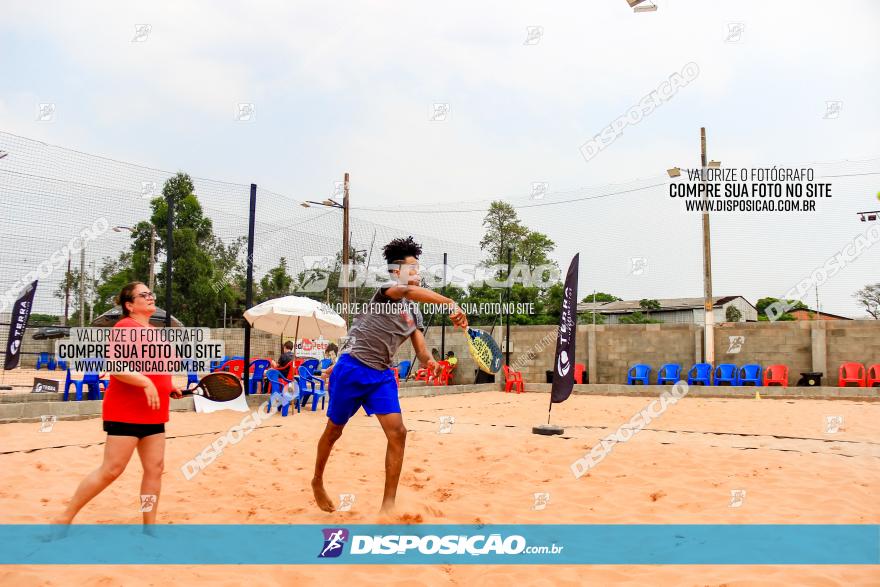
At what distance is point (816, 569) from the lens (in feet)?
9.45

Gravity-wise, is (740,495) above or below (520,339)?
below

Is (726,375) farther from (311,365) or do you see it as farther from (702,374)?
(311,365)

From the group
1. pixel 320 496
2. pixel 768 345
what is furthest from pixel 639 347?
pixel 320 496

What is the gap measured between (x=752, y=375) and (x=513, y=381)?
5.81m

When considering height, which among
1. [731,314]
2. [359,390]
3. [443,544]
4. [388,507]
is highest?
[731,314]

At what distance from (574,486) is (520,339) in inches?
507

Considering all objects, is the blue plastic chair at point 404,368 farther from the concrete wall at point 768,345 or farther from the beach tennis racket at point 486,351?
the concrete wall at point 768,345

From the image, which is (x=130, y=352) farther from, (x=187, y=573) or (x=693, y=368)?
(x=693, y=368)

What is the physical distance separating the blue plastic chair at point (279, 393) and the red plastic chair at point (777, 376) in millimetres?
11230

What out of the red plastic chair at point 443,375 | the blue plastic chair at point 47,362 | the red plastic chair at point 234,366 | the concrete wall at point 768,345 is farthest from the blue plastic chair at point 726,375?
the blue plastic chair at point 47,362

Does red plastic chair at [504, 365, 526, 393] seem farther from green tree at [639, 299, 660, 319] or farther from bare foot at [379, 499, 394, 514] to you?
green tree at [639, 299, 660, 319]

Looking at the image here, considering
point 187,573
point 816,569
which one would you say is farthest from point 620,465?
point 187,573

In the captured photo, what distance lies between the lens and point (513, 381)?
15875 mm

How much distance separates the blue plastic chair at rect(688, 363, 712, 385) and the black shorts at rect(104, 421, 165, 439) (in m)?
14.4
